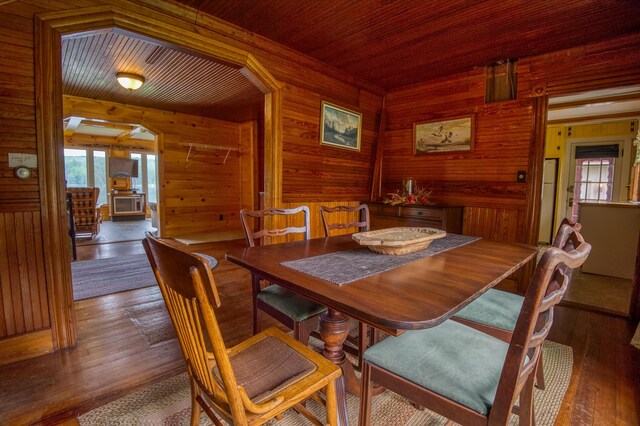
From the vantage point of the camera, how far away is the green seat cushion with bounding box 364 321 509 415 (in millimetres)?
875

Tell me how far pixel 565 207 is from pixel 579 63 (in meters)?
4.56

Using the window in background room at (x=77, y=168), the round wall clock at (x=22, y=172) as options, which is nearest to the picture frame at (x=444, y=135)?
the round wall clock at (x=22, y=172)

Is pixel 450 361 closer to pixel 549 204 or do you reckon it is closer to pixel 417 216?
pixel 417 216

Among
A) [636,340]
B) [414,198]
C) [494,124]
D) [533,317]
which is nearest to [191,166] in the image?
[414,198]

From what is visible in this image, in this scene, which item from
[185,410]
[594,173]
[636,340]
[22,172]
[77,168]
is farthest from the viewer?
[77,168]

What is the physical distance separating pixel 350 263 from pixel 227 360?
2.18 feet

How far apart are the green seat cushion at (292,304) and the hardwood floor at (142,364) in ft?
2.35

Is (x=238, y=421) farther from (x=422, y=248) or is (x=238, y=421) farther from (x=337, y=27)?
(x=337, y=27)

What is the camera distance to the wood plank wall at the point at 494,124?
9.00 feet

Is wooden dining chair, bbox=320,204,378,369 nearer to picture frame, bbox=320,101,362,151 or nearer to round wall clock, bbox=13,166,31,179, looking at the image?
picture frame, bbox=320,101,362,151

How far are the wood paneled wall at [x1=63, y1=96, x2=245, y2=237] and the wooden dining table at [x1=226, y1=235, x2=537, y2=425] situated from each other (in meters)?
5.03

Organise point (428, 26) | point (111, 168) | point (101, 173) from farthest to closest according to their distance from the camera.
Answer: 1. point (101, 173)
2. point (111, 168)
3. point (428, 26)

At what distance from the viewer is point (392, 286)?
1.00 m

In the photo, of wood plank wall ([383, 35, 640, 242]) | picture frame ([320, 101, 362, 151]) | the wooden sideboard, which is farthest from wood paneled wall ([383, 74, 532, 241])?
picture frame ([320, 101, 362, 151])
